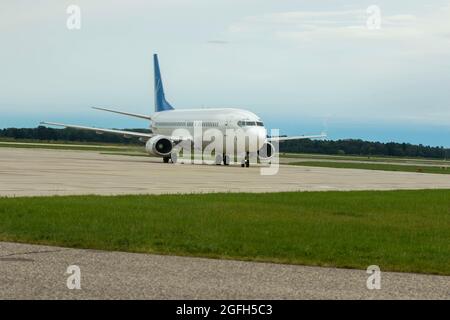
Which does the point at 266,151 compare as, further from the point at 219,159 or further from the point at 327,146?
the point at 327,146

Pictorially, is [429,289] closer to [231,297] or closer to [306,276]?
[306,276]

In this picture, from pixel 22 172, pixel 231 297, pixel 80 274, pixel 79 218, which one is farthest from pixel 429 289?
pixel 22 172

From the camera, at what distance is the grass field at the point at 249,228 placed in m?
13.7

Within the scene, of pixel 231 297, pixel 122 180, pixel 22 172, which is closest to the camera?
pixel 231 297

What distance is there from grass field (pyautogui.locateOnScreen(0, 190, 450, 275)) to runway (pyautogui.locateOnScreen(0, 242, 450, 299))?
0.84 meters

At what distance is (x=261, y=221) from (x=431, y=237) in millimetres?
3493

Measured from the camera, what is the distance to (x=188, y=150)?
6209 centimetres

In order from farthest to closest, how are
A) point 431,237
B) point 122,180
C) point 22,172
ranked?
1. point 22,172
2. point 122,180
3. point 431,237

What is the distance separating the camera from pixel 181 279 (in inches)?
436

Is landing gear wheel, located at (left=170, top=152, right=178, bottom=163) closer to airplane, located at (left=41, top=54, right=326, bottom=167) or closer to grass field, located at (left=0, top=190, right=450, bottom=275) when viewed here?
airplane, located at (left=41, top=54, right=326, bottom=167)

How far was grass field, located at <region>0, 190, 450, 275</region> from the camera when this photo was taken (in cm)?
1374

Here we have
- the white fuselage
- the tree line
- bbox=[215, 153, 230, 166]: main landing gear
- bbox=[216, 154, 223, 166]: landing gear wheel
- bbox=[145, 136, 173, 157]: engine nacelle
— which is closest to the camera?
the white fuselage

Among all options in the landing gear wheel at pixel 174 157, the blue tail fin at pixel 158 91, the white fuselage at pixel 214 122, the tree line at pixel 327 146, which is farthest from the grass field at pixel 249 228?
the tree line at pixel 327 146

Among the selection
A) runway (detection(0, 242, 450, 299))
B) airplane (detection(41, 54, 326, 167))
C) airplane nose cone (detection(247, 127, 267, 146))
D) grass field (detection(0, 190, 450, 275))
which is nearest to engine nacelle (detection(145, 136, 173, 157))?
airplane (detection(41, 54, 326, 167))
